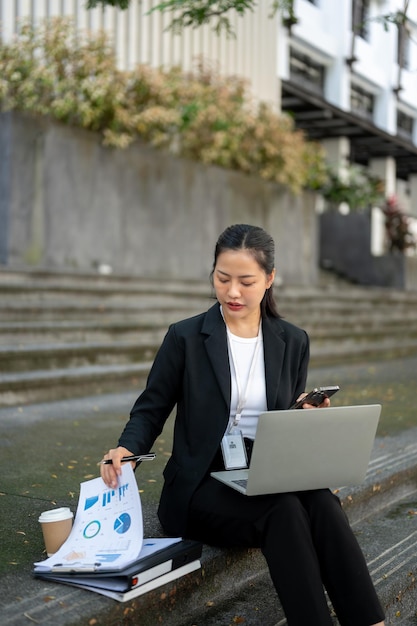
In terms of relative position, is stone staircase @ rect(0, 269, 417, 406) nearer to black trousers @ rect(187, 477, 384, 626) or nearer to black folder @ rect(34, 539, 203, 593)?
black folder @ rect(34, 539, 203, 593)

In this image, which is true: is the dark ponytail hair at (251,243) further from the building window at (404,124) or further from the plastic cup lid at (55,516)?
the building window at (404,124)

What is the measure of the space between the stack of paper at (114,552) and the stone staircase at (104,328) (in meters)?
3.40

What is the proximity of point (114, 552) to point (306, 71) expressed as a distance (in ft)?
62.1

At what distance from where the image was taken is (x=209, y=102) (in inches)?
467

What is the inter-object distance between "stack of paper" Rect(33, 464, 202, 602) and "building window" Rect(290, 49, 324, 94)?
57.4 feet

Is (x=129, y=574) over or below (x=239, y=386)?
below

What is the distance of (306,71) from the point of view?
20.0 meters

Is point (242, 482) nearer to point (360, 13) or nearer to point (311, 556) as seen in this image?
point (311, 556)

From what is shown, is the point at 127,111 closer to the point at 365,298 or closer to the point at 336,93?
the point at 365,298

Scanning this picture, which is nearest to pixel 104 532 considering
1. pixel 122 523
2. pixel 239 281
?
pixel 122 523

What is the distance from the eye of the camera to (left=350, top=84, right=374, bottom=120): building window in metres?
22.2

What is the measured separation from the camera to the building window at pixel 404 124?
974 inches

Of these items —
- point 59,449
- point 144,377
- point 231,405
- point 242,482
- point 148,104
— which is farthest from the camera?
point 148,104

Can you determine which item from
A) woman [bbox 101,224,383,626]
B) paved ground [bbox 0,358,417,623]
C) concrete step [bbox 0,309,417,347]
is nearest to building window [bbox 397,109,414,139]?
concrete step [bbox 0,309,417,347]
